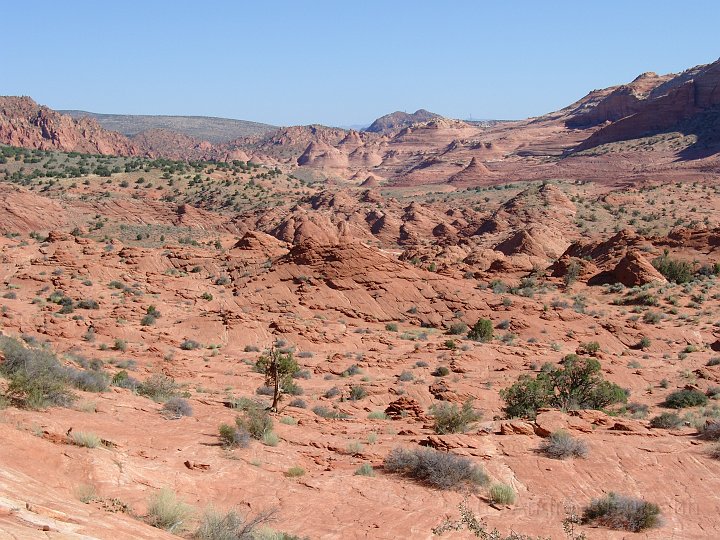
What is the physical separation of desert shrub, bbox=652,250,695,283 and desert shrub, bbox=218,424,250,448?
2904 cm

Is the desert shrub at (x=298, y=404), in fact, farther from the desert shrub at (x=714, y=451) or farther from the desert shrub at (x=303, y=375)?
the desert shrub at (x=714, y=451)

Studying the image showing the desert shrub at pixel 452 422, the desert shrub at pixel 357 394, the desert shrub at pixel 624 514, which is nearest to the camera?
the desert shrub at pixel 624 514

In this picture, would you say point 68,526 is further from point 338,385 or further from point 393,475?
point 338,385

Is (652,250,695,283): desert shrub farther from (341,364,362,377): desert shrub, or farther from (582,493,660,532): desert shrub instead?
(582,493,660,532): desert shrub

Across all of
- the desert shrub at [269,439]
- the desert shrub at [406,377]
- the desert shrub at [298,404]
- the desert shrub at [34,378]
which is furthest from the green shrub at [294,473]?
the desert shrub at [406,377]

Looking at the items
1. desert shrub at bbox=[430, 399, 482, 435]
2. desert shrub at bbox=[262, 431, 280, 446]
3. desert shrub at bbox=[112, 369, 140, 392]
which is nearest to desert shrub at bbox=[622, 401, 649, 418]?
desert shrub at bbox=[430, 399, 482, 435]

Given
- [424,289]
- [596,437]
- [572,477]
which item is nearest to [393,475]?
[572,477]

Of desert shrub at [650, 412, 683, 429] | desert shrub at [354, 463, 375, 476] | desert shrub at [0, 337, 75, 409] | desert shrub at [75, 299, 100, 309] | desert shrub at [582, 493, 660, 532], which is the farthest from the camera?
desert shrub at [75, 299, 100, 309]

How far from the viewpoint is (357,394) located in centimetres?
1822

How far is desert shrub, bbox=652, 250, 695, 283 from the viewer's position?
111ft

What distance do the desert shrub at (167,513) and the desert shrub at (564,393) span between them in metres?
9.86

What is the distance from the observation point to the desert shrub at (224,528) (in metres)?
7.11

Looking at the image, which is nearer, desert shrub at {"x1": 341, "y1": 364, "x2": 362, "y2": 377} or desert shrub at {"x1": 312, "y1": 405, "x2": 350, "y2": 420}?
desert shrub at {"x1": 312, "y1": 405, "x2": 350, "y2": 420}

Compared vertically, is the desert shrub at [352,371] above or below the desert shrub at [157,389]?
below
